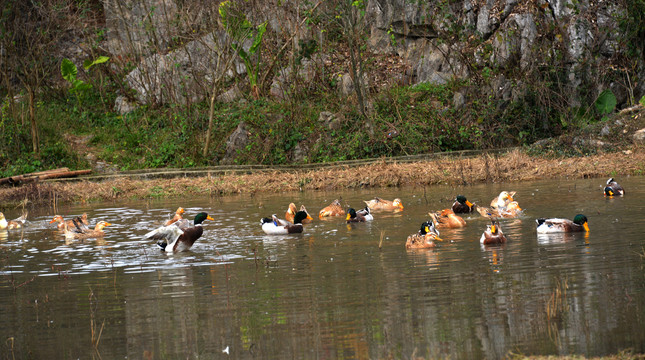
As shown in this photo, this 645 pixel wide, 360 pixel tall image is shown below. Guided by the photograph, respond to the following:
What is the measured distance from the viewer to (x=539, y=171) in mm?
22078

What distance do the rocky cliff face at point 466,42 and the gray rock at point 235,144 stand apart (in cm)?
347

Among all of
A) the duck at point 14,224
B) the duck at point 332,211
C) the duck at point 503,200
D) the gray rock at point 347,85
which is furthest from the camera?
the gray rock at point 347,85

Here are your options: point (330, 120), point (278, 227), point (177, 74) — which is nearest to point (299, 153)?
point (330, 120)

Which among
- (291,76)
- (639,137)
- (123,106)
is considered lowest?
(639,137)

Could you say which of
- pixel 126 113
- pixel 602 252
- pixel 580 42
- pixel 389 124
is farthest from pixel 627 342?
pixel 126 113

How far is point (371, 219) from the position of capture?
15.6 meters

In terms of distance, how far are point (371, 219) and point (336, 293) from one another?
6700 millimetres

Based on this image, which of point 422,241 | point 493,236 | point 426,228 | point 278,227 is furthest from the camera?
point 278,227

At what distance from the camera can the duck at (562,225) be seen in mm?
12461

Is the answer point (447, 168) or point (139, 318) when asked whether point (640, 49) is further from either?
point (139, 318)

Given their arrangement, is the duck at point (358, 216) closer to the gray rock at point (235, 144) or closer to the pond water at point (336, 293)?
the pond water at point (336, 293)

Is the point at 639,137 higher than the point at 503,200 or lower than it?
higher

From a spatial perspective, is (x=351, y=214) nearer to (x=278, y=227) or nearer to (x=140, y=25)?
(x=278, y=227)

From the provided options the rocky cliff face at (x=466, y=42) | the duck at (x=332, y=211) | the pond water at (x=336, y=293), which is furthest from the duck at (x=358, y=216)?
the rocky cliff face at (x=466, y=42)
